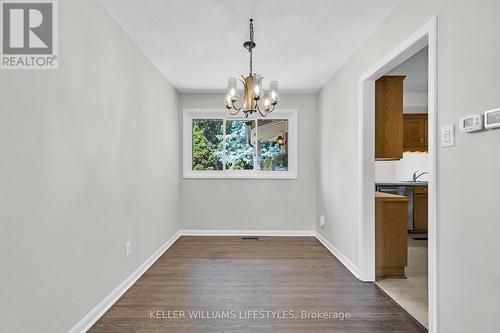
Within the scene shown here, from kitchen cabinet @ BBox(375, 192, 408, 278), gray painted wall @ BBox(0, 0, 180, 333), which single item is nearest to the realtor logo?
gray painted wall @ BBox(0, 0, 180, 333)

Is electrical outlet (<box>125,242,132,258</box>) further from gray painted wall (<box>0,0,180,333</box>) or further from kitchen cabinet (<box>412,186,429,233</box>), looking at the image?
kitchen cabinet (<box>412,186,429,233</box>)

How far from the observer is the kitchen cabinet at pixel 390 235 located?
333 centimetres

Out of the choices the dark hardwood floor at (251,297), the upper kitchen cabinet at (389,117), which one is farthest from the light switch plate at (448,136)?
the upper kitchen cabinet at (389,117)

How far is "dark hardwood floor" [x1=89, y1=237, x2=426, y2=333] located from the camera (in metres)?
2.34

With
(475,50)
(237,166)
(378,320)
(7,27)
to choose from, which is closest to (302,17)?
(475,50)

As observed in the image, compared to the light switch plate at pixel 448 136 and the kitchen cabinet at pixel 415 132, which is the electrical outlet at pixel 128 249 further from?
the kitchen cabinet at pixel 415 132

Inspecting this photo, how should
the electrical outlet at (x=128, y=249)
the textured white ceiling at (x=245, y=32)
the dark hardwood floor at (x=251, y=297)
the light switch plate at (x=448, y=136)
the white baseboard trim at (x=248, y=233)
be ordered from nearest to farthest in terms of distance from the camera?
the light switch plate at (x=448, y=136), the dark hardwood floor at (x=251, y=297), the textured white ceiling at (x=245, y=32), the electrical outlet at (x=128, y=249), the white baseboard trim at (x=248, y=233)

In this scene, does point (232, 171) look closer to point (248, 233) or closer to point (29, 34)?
point (248, 233)

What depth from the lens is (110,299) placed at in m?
2.64

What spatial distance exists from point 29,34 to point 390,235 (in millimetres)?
3605

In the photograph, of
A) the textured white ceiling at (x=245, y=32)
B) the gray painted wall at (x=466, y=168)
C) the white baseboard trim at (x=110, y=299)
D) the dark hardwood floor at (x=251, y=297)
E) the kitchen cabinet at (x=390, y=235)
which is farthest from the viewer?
the kitchen cabinet at (x=390, y=235)

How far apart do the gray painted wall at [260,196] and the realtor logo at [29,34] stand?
346 centimetres

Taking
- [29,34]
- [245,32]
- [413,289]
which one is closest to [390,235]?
[413,289]

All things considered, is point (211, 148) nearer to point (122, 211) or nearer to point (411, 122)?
point (122, 211)
